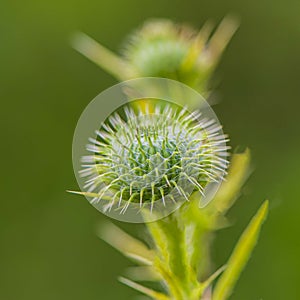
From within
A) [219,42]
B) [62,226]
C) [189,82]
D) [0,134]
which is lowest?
[62,226]

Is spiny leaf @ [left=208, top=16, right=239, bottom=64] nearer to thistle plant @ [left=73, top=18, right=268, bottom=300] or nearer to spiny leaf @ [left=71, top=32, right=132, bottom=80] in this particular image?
spiny leaf @ [left=71, top=32, right=132, bottom=80]

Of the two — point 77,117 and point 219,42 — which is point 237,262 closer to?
point 219,42

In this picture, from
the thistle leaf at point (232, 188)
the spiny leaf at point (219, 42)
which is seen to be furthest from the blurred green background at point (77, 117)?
the thistle leaf at point (232, 188)

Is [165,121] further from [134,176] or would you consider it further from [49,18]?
[49,18]

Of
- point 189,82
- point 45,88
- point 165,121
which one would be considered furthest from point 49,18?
point 165,121

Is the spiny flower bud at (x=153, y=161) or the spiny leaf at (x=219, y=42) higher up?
the spiny leaf at (x=219, y=42)

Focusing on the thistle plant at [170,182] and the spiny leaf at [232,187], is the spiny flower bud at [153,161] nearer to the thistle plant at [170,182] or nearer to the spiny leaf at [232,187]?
the thistle plant at [170,182]

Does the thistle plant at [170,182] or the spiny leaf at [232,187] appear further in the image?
the spiny leaf at [232,187]

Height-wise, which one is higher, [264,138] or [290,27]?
[290,27]
